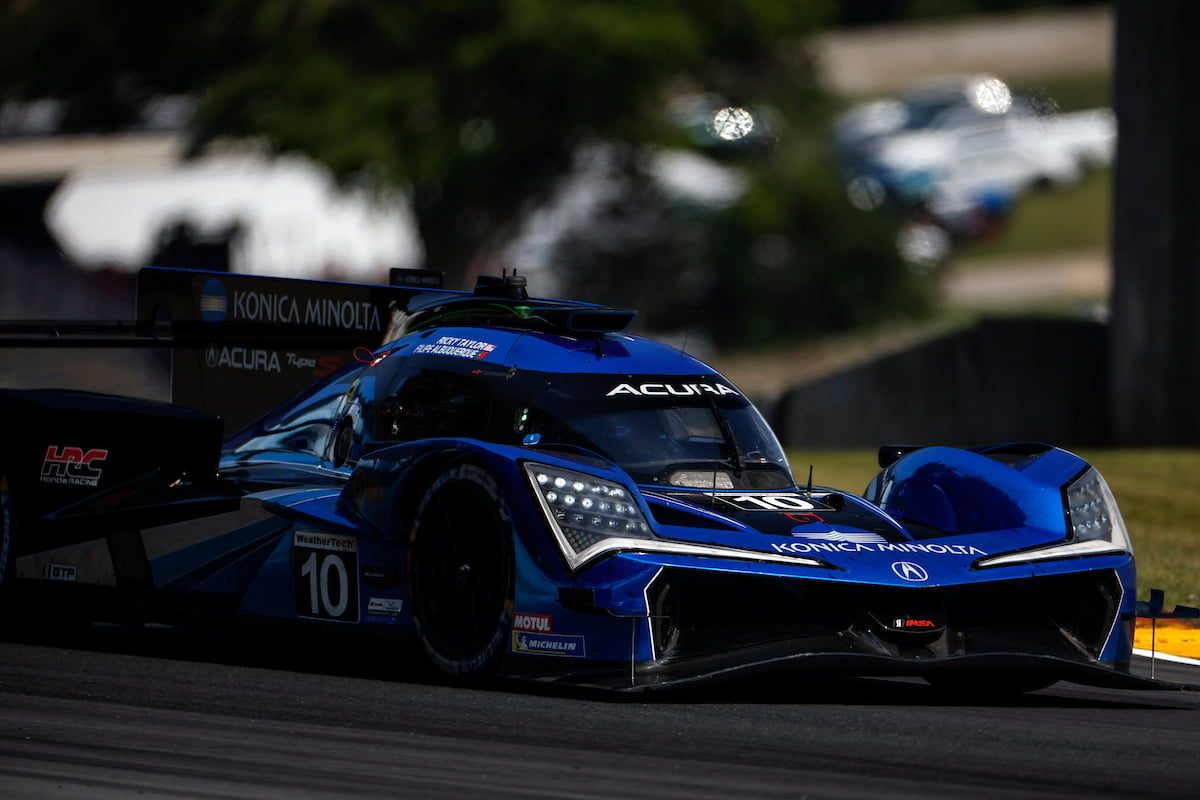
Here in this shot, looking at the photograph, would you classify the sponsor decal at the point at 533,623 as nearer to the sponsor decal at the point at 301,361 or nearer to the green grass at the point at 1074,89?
the sponsor decal at the point at 301,361

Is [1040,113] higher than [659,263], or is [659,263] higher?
[1040,113]

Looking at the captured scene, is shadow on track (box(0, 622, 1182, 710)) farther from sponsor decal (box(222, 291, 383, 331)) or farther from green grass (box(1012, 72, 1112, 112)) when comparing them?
green grass (box(1012, 72, 1112, 112))

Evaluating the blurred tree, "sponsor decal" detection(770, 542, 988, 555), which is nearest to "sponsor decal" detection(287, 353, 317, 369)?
"sponsor decal" detection(770, 542, 988, 555)

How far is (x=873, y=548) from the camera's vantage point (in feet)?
23.9

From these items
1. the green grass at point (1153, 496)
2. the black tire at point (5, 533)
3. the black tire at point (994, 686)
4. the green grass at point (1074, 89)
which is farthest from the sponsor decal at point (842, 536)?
the green grass at point (1074, 89)

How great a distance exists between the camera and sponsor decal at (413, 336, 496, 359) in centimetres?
831

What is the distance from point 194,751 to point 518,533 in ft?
4.60

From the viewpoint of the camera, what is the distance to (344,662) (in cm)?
831

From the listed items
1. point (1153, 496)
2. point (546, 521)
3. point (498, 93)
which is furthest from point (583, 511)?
point (498, 93)

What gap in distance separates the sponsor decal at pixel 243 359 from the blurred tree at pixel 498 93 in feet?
68.7

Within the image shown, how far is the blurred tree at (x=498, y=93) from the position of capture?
31344mm

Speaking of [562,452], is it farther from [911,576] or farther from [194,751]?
[194,751]

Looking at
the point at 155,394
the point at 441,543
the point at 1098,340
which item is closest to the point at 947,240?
the point at 1098,340

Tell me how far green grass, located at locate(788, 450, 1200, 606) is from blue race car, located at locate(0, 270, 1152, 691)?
2.63 m
